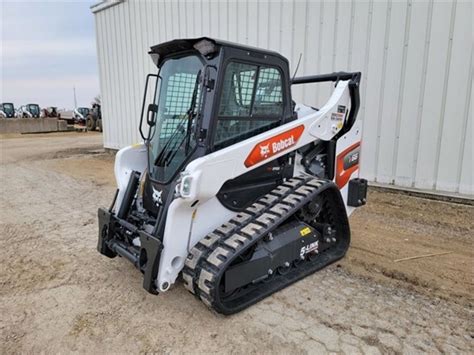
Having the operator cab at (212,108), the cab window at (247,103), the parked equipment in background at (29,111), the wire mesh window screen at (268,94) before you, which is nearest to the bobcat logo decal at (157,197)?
the operator cab at (212,108)

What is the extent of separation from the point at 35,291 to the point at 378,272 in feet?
10.7

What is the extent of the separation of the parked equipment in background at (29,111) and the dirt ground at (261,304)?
3134 centimetres

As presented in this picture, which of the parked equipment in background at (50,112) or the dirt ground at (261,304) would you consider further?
the parked equipment in background at (50,112)

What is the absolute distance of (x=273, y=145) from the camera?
9.97 feet

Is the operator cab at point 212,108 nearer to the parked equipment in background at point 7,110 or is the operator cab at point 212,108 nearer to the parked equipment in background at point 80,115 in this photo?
the parked equipment in background at point 80,115

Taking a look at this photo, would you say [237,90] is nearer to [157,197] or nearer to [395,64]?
[157,197]

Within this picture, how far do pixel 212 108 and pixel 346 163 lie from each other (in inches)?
76.0

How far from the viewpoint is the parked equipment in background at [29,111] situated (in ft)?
102

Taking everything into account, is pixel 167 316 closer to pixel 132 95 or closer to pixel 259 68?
pixel 259 68

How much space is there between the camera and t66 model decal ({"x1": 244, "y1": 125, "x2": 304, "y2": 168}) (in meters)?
2.89

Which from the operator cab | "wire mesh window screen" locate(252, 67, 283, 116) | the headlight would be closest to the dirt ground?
the operator cab

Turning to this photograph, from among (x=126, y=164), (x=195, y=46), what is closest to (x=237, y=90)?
(x=195, y=46)

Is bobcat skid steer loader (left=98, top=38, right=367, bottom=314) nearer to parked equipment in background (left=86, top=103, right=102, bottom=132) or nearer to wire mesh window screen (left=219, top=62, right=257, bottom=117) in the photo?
wire mesh window screen (left=219, top=62, right=257, bottom=117)

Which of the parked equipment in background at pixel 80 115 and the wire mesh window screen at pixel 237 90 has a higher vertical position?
the wire mesh window screen at pixel 237 90
